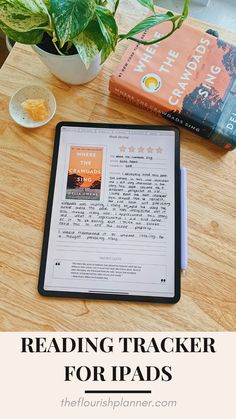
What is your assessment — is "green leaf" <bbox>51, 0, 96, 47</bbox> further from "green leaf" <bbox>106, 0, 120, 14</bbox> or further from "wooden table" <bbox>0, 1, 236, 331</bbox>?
"wooden table" <bbox>0, 1, 236, 331</bbox>

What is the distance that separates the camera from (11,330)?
0.60 metres

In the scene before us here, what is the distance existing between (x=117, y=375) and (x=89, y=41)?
53 cm

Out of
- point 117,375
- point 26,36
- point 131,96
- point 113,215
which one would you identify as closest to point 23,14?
point 26,36

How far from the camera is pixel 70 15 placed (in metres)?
0.48

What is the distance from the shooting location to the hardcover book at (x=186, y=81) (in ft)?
2.14

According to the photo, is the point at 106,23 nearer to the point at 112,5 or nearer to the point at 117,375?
the point at 112,5

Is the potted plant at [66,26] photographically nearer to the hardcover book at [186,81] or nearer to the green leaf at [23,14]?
the green leaf at [23,14]

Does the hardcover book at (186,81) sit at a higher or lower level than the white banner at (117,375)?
higher

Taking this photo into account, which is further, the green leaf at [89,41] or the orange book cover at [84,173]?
the orange book cover at [84,173]

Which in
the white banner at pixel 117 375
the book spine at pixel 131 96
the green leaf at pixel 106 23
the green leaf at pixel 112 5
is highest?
the green leaf at pixel 112 5

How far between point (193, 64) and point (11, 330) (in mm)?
581

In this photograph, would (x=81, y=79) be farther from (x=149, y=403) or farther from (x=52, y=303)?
(x=149, y=403)

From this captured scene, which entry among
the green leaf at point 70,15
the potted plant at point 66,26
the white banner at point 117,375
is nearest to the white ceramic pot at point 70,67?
the potted plant at point 66,26

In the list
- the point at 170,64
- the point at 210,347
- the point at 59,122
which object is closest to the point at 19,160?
the point at 59,122
